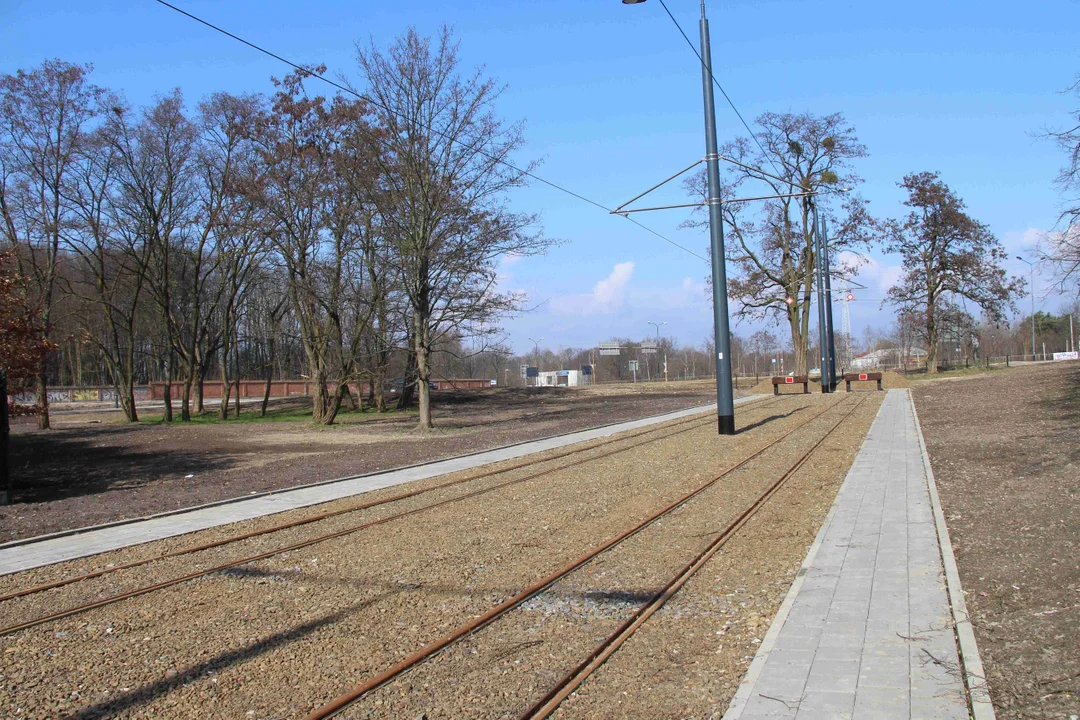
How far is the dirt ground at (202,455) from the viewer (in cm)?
1313

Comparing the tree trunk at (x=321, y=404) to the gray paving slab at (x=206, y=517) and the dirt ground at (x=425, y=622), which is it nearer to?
the gray paving slab at (x=206, y=517)

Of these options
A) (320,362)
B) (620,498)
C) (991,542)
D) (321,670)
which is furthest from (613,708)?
(320,362)

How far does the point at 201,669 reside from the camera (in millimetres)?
5324

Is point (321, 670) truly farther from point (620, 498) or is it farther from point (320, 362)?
point (320, 362)

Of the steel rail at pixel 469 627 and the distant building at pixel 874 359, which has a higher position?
the distant building at pixel 874 359

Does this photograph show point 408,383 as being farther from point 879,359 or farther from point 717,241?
point 879,359

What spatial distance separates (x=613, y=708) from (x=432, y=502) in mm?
7658

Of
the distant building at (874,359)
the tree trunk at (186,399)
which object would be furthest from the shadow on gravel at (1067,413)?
the distant building at (874,359)

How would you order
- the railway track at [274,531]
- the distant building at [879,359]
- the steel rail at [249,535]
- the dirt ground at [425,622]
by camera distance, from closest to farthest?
the dirt ground at [425,622]
the railway track at [274,531]
the steel rail at [249,535]
the distant building at [879,359]

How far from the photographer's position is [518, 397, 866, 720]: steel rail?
4.61 meters

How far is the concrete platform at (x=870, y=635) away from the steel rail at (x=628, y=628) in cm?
95

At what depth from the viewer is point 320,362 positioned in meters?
34.9

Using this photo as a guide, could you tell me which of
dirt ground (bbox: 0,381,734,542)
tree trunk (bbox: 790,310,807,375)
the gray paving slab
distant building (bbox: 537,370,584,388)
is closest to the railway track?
the gray paving slab

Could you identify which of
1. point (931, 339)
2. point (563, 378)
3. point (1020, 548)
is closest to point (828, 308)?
point (931, 339)
